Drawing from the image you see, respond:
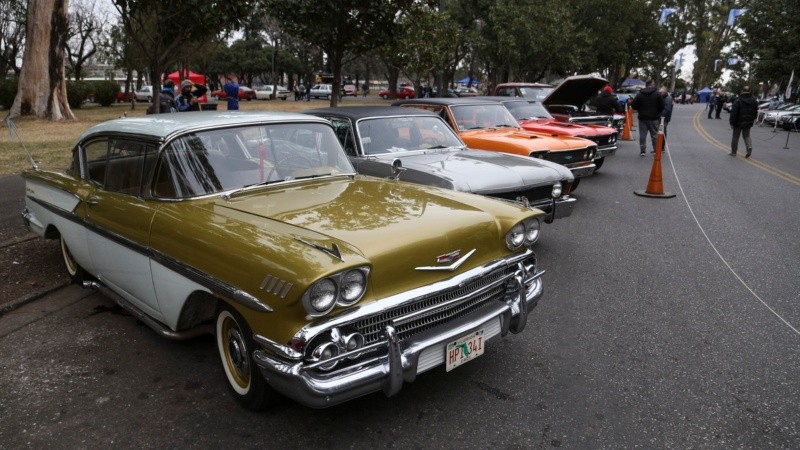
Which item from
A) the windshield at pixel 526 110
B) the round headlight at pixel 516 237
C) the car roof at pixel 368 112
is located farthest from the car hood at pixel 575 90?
the round headlight at pixel 516 237

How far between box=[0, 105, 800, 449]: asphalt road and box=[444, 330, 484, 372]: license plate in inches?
11.8

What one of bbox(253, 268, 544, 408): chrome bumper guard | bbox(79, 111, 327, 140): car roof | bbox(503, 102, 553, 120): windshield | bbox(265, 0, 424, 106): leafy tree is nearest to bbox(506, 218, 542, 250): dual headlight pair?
bbox(253, 268, 544, 408): chrome bumper guard

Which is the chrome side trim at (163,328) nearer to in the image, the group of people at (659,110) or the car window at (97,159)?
the car window at (97,159)

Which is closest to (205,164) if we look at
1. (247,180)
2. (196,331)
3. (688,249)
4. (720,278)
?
(247,180)

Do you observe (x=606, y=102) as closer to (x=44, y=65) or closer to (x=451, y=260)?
(x=451, y=260)

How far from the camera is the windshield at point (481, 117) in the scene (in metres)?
8.98

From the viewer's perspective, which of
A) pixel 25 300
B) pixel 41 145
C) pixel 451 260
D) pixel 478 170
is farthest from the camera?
pixel 41 145

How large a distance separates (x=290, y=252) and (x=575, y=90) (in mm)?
12781

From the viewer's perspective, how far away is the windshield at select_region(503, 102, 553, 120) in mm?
11570

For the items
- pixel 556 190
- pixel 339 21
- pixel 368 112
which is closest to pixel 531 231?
pixel 556 190

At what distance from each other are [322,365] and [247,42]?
2809 inches

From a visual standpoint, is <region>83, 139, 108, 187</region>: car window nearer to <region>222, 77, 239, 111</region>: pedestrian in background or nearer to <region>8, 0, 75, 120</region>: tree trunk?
<region>222, 77, 239, 111</region>: pedestrian in background

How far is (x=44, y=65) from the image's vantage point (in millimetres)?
19875

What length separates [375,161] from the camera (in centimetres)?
616
